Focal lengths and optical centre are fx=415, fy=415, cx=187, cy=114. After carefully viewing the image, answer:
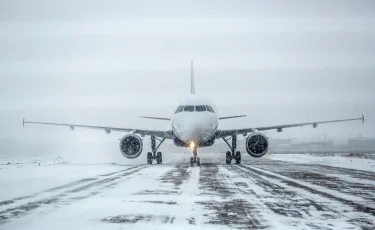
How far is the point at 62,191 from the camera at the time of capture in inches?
469

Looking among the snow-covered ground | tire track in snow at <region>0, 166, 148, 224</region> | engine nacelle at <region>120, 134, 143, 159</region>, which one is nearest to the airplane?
engine nacelle at <region>120, 134, 143, 159</region>

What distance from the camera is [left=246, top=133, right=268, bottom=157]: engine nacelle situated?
85.7 feet

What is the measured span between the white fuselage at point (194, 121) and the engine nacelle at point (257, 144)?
2.41 meters

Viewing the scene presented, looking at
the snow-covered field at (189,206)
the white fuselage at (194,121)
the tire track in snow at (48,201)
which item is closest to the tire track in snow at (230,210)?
the snow-covered field at (189,206)

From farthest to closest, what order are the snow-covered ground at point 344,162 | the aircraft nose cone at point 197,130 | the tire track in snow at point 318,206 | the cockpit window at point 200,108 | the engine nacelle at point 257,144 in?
the engine nacelle at point 257,144 < the cockpit window at point 200,108 < the snow-covered ground at point 344,162 < the aircraft nose cone at point 197,130 < the tire track in snow at point 318,206

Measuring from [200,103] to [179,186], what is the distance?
514 inches

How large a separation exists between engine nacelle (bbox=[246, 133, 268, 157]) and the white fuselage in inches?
94.8

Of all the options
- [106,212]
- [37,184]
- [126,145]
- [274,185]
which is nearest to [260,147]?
[126,145]

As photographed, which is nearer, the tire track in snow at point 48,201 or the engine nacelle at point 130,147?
the tire track in snow at point 48,201

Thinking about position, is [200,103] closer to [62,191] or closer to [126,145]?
[126,145]

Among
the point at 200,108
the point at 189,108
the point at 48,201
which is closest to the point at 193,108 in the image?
the point at 189,108

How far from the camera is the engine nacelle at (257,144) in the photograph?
26109mm

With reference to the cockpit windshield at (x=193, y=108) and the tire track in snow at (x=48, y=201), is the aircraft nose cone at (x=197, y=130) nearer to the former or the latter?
the cockpit windshield at (x=193, y=108)

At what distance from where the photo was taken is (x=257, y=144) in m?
26.2
